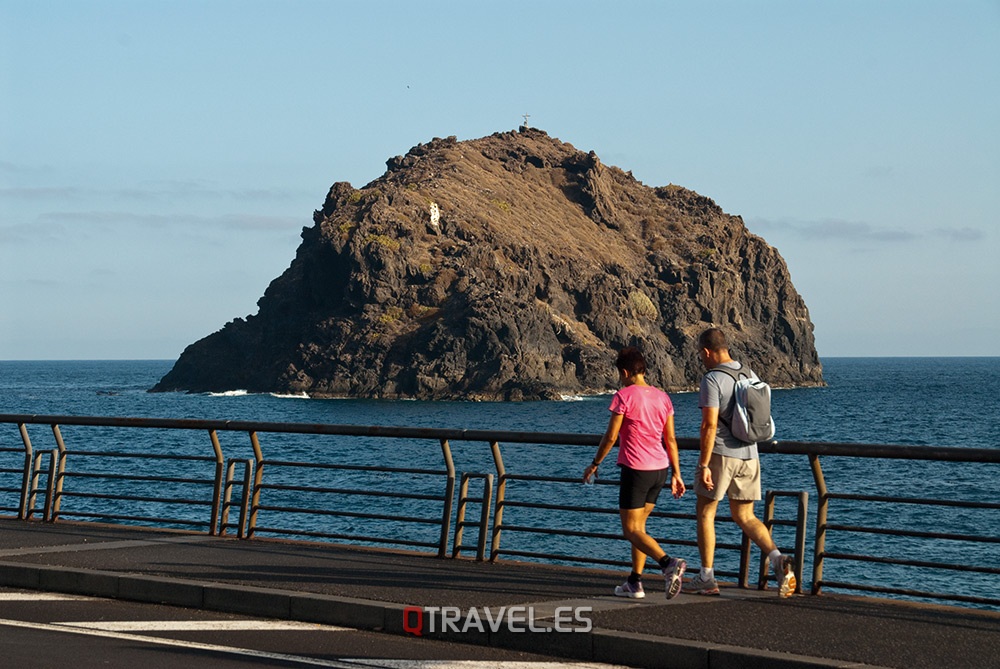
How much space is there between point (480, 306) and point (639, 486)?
13362cm

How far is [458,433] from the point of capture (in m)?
11.6

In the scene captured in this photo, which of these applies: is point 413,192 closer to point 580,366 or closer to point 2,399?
point 580,366

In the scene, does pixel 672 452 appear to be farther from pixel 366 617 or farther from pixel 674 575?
pixel 366 617

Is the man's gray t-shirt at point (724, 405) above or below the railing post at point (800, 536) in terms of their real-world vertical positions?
above

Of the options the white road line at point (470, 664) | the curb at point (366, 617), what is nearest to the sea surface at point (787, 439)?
the curb at point (366, 617)

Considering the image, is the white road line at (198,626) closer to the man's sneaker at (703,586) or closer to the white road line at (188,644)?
the white road line at (188,644)

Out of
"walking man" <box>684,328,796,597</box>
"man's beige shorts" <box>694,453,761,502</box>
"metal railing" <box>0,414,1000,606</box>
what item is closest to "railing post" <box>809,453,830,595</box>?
"metal railing" <box>0,414,1000,606</box>

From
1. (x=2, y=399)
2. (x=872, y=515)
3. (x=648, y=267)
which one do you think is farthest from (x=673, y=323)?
(x=872, y=515)

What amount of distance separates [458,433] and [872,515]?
3369 cm

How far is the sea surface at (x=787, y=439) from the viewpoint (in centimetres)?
3409

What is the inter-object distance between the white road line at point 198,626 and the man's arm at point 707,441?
254 cm

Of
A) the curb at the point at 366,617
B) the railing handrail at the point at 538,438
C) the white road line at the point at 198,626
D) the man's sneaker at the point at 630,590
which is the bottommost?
the white road line at the point at 198,626

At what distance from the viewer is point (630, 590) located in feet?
31.3

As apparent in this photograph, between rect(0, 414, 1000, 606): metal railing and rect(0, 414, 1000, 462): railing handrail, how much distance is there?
2 centimetres
